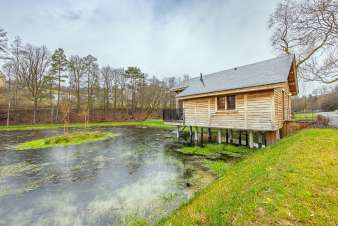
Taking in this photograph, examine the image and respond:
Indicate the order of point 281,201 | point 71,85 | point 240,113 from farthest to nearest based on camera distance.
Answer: point 71,85, point 240,113, point 281,201

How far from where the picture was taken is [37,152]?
10398 mm

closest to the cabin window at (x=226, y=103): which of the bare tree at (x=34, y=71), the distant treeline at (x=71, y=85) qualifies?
the distant treeline at (x=71, y=85)

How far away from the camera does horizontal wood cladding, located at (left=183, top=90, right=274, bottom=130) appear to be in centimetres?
812

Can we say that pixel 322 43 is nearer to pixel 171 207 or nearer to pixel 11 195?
pixel 171 207

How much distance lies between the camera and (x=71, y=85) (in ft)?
104

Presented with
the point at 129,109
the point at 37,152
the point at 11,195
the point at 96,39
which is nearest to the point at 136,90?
the point at 129,109

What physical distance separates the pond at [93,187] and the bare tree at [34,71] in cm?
2326

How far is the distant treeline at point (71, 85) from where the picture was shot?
88.9ft

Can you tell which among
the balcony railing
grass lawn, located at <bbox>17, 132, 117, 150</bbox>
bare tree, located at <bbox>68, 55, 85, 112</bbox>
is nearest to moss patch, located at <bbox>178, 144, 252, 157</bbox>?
the balcony railing

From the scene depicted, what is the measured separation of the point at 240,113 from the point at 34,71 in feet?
111

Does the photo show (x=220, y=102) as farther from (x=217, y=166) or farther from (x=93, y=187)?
(x=93, y=187)

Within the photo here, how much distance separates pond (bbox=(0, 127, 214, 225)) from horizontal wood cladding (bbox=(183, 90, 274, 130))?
3488 millimetres

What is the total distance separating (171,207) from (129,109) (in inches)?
1380

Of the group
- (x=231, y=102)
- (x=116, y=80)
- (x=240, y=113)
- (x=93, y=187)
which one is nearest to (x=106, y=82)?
(x=116, y=80)
